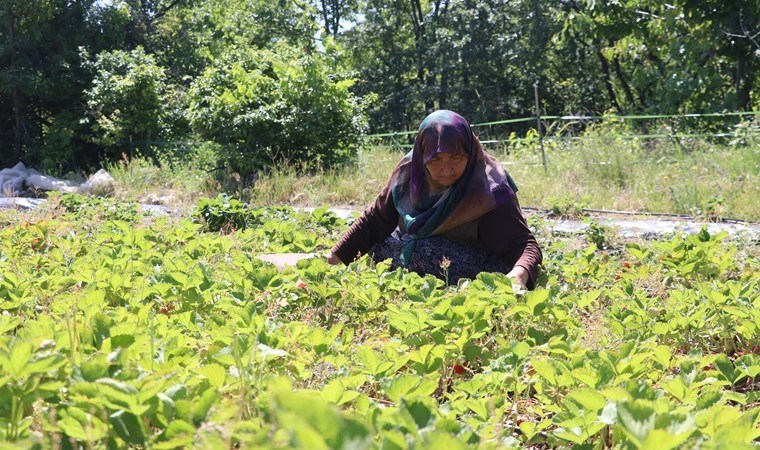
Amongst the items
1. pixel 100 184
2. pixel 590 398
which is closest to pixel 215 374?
pixel 590 398

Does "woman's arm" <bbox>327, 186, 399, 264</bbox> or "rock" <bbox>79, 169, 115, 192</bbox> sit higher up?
"woman's arm" <bbox>327, 186, 399, 264</bbox>

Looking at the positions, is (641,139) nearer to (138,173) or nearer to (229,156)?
(229,156)

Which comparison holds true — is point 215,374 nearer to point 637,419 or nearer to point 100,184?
point 637,419

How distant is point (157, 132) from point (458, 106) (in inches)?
605

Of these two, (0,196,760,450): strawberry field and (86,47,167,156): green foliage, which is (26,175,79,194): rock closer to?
(86,47,167,156): green foliage

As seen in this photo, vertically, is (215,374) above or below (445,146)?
below

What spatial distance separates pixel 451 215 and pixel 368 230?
63cm

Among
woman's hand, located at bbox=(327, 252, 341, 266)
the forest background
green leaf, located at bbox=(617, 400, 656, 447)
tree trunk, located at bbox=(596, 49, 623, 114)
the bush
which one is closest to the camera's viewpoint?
green leaf, located at bbox=(617, 400, 656, 447)

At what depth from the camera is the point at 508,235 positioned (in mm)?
4016

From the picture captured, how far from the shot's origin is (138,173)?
12125 mm

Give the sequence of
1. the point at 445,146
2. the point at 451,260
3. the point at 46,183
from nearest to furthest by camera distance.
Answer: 1. the point at 445,146
2. the point at 451,260
3. the point at 46,183

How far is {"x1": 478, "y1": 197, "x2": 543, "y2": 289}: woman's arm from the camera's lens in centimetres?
392

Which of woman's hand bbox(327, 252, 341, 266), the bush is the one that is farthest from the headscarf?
the bush

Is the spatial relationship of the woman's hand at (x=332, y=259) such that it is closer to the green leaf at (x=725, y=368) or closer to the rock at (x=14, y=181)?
the green leaf at (x=725, y=368)
